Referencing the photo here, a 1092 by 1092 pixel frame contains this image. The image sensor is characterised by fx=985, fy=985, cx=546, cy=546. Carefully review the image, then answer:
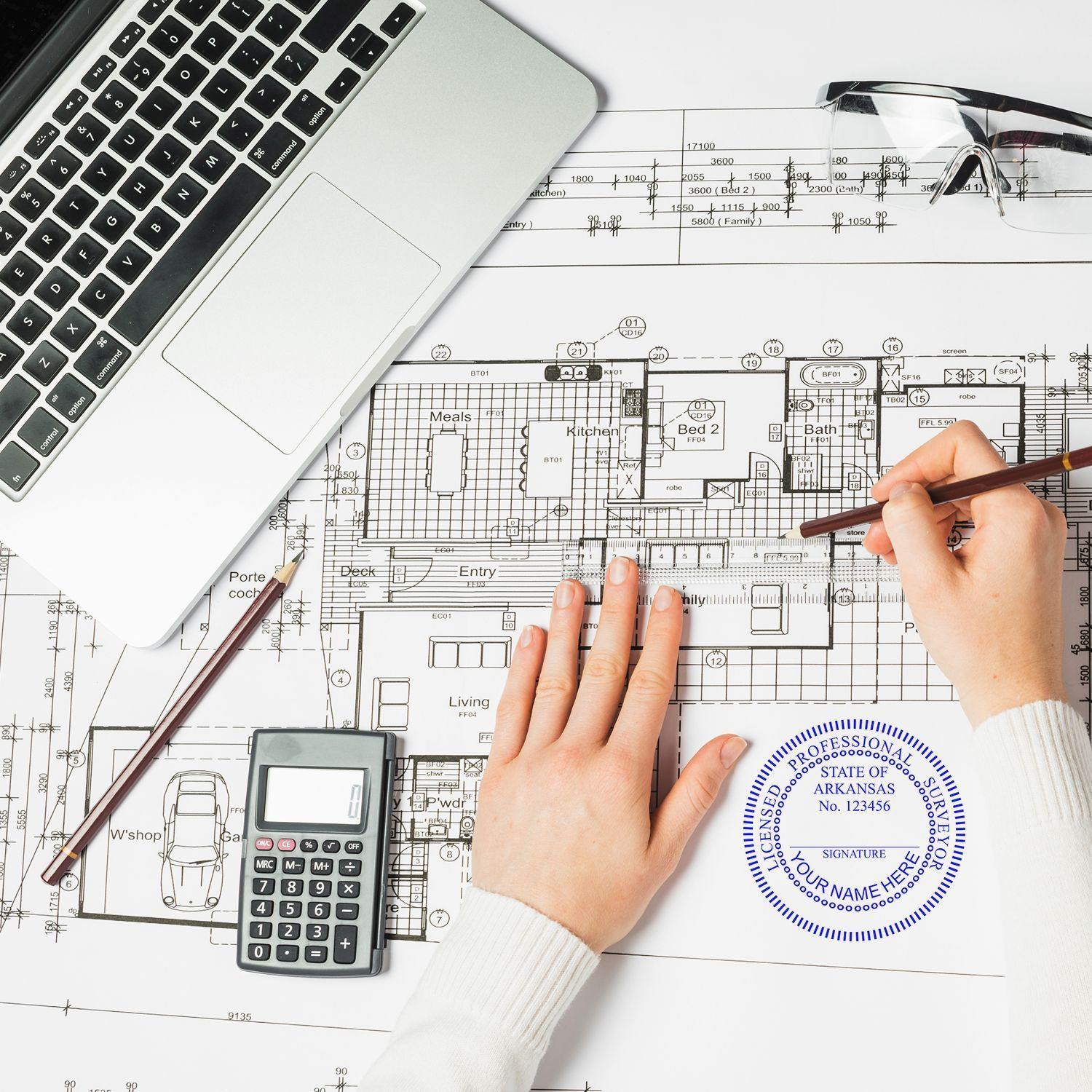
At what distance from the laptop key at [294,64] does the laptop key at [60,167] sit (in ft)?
0.55

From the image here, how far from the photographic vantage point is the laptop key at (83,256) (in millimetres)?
744

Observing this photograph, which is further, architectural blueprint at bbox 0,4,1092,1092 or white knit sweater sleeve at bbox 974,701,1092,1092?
architectural blueprint at bbox 0,4,1092,1092

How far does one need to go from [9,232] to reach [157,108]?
147mm

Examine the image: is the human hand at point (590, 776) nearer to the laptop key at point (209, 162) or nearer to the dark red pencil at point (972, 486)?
the dark red pencil at point (972, 486)

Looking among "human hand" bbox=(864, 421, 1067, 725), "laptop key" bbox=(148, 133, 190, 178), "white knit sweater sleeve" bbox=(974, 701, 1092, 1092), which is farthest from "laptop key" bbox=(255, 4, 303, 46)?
"white knit sweater sleeve" bbox=(974, 701, 1092, 1092)

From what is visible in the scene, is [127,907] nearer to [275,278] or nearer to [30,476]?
[30,476]

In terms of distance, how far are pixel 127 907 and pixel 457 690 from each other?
296mm

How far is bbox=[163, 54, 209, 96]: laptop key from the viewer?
757 millimetres

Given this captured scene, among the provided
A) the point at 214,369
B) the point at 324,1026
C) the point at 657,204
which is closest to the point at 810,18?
the point at 657,204

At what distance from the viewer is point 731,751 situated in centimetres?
71

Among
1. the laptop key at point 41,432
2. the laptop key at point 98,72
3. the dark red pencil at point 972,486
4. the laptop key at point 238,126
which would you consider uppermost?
the laptop key at point 98,72

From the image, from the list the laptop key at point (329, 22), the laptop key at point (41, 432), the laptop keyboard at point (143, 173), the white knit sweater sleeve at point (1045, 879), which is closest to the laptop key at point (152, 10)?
the laptop keyboard at point (143, 173)

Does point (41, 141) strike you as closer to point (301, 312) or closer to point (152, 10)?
point (152, 10)

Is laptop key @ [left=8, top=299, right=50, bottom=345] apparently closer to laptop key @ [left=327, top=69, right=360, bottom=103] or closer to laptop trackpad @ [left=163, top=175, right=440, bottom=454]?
laptop trackpad @ [left=163, top=175, right=440, bottom=454]
